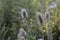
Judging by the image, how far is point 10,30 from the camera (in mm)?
2955

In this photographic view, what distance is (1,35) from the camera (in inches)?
111

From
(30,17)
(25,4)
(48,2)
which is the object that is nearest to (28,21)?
(30,17)

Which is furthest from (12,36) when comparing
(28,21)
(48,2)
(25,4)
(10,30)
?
(48,2)

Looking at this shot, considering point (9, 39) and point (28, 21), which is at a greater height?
point (28, 21)

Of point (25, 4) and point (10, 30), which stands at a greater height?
point (25, 4)

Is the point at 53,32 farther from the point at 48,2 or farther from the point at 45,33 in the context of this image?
the point at 48,2

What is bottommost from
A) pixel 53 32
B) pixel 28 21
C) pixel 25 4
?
pixel 53 32

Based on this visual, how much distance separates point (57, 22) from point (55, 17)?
0.28 ft

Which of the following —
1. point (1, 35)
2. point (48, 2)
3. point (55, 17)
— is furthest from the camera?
point (48, 2)

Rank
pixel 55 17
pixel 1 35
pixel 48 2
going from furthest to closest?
pixel 48 2
pixel 55 17
pixel 1 35

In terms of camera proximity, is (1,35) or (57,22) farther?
(57,22)

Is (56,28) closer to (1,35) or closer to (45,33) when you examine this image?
(45,33)

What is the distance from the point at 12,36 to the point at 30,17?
420 mm

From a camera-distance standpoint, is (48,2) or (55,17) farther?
(48,2)
